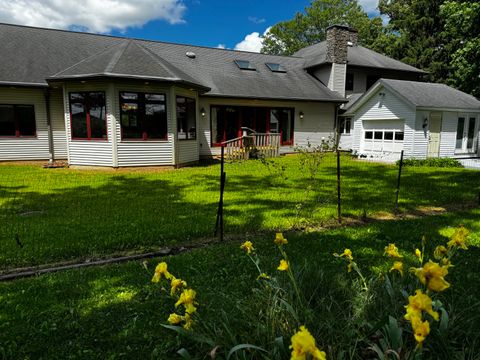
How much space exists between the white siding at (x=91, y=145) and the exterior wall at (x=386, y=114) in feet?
40.9

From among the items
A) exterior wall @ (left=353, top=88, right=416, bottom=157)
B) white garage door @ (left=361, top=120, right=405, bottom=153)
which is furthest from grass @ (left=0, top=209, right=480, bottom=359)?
white garage door @ (left=361, top=120, right=405, bottom=153)

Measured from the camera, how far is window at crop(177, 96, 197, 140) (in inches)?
547

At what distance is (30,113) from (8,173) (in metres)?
3.99

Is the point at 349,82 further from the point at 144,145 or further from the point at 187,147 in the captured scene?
the point at 144,145

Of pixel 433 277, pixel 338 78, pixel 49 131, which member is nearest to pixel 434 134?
pixel 338 78

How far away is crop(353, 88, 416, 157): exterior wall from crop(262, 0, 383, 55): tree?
3125cm

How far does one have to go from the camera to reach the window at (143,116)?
12.7 metres

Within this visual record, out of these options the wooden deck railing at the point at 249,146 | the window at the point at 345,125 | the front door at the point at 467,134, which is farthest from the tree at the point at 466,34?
the wooden deck railing at the point at 249,146

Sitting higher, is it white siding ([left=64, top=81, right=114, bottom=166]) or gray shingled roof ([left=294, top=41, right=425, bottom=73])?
gray shingled roof ([left=294, top=41, right=425, bottom=73])

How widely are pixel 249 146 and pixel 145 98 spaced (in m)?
5.24

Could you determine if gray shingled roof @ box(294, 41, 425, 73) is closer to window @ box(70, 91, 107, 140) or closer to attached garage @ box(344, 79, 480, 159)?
attached garage @ box(344, 79, 480, 159)

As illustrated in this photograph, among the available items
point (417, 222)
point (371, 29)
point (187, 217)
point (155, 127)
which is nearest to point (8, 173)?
point (155, 127)

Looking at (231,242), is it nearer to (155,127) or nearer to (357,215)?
(357,215)

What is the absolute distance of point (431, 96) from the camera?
16.8 metres
